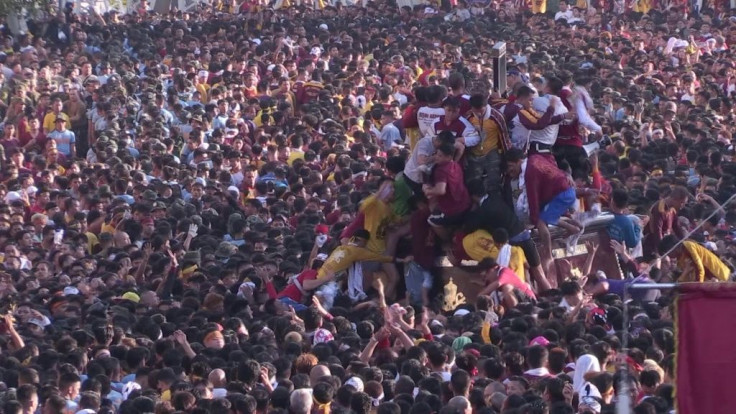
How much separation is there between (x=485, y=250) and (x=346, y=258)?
1.51 metres

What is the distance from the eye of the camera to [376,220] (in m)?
17.1

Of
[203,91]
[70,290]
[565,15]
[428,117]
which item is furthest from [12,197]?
[565,15]

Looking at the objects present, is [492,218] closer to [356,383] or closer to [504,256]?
[504,256]

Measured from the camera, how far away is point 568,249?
17.5 metres

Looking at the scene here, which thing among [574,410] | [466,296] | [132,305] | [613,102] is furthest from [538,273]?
[613,102]

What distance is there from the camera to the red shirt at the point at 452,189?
16.3m

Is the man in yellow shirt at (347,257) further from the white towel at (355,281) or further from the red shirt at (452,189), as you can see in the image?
the red shirt at (452,189)

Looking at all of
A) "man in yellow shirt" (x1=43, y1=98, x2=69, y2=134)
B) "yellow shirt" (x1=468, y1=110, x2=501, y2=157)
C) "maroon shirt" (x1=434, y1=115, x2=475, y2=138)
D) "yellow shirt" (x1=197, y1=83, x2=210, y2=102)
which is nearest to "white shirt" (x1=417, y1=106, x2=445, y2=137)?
"maroon shirt" (x1=434, y1=115, x2=475, y2=138)

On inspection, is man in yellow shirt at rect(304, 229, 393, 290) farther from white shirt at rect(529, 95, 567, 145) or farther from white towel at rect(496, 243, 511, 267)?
white shirt at rect(529, 95, 567, 145)

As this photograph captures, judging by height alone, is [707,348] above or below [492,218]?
above

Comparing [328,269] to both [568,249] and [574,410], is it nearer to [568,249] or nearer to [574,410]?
[568,249]

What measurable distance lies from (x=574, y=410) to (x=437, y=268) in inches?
209

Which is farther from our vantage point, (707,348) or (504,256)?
(504,256)

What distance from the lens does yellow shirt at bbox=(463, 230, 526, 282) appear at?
16.3 metres
